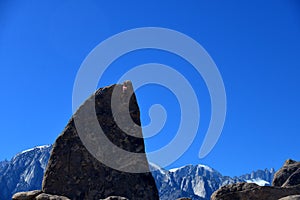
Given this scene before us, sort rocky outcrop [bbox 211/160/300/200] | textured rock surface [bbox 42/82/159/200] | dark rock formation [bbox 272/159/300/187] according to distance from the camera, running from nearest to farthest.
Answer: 1. rocky outcrop [bbox 211/160/300/200]
2. textured rock surface [bbox 42/82/159/200]
3. dark rock formation [bbox 272/159/300/187]

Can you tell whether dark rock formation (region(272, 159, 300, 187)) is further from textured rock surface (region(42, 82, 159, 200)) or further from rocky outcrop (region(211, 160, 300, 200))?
textured rock surface (region(42, 82, 159, 200))

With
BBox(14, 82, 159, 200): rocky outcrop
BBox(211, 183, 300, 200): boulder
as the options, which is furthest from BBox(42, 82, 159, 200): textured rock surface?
BBox(211, 183, 300, 200): boulder

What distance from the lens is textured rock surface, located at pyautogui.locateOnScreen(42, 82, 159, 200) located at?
23.4 metres

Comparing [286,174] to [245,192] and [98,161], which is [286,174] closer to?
[245,192]

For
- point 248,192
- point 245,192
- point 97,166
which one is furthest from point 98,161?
point 248,192

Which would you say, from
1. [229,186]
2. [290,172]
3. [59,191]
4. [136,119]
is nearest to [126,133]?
[136,119]

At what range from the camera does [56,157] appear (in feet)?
81.3

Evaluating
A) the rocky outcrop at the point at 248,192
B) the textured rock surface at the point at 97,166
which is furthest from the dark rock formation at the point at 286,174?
the textured rock surface at the point at 97,166

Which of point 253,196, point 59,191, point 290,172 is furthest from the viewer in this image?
point 290,172

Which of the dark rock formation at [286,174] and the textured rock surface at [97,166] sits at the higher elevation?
the dark rock formation at [286,174]

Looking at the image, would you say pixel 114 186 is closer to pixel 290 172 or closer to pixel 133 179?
pixel 133 179

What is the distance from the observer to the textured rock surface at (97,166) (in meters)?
23.4

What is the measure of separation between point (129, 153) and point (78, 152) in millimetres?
3181

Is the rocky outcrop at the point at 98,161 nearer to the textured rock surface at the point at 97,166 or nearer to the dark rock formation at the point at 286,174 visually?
the textured rock surface at the point at 97,166
